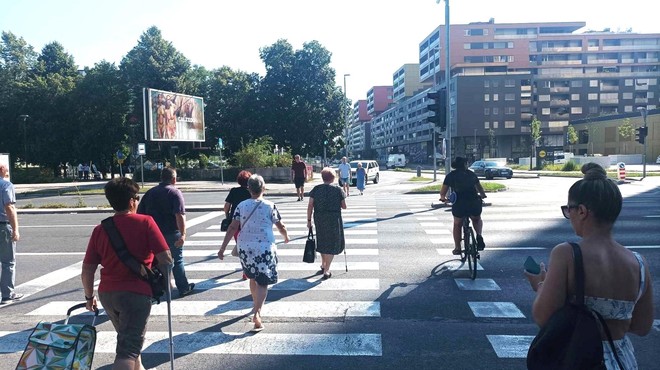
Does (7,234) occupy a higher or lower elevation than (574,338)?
lower

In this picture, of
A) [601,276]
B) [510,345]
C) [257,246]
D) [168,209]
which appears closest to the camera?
[601,276]

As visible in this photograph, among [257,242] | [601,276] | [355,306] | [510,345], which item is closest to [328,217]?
[355,306]

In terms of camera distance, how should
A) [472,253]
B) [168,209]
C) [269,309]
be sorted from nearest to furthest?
[269,309] → [168,209] → [472,253]

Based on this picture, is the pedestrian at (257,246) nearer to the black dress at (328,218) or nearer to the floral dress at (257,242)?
the floral dress at (257,242)

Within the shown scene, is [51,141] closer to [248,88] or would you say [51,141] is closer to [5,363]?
[248,88]

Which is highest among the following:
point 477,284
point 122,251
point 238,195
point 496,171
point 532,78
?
point 532,78

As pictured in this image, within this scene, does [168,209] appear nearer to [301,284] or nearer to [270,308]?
[270,308]

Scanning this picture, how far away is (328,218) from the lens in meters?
7.98

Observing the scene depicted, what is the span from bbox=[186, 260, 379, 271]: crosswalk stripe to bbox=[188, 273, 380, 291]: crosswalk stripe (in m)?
0.76

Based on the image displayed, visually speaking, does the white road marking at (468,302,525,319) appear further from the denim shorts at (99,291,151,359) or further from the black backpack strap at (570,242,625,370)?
the denim shorts at (99,291,151,359)

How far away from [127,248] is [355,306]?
11.5ft

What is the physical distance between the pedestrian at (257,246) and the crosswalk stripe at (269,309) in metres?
0.66

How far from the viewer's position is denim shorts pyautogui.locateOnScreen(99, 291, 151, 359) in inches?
143

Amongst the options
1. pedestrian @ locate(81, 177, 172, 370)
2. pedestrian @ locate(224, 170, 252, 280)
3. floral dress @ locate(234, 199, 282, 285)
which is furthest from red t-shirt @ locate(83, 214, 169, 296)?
pedestrian @ locate(224, 170, 252, 280)
